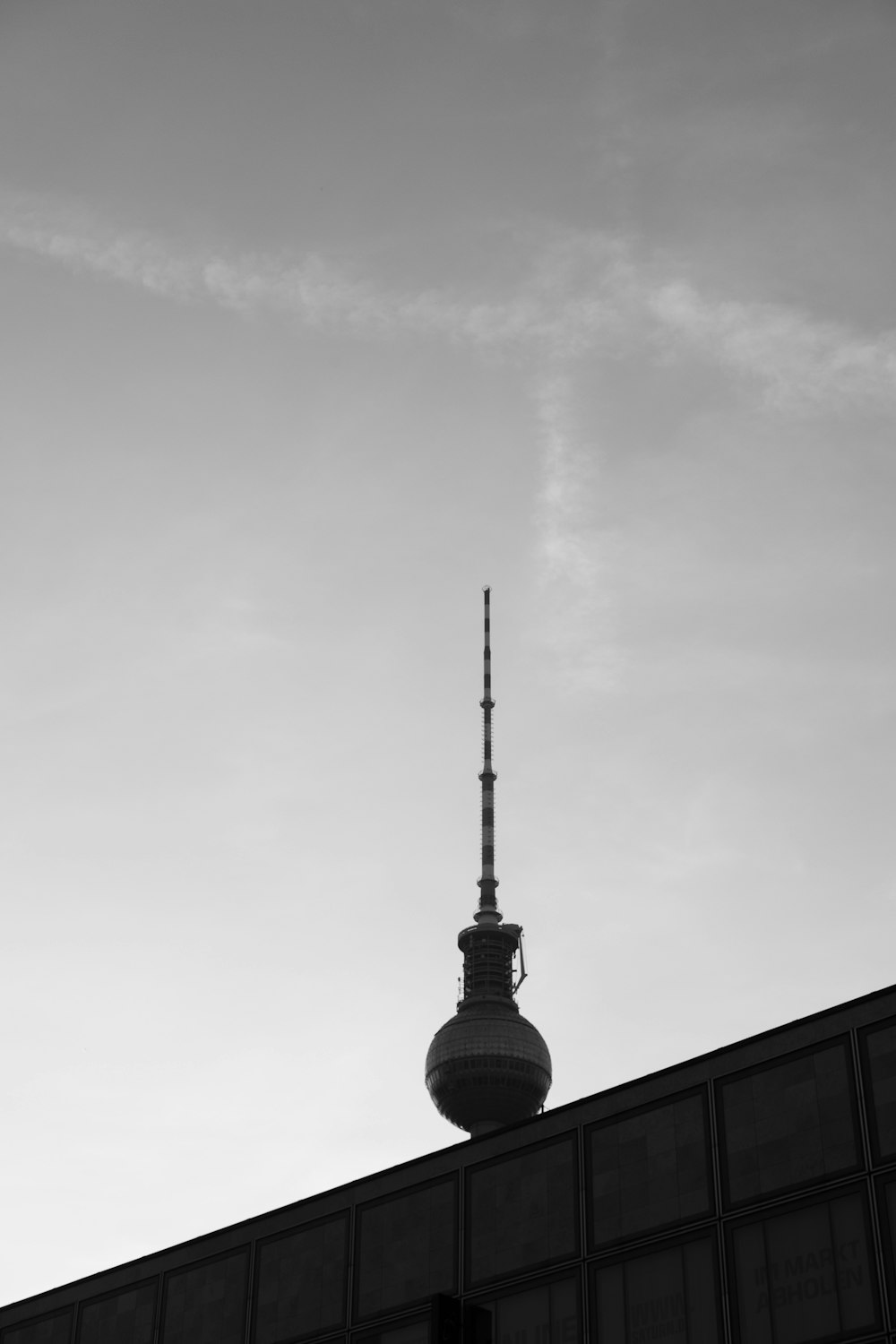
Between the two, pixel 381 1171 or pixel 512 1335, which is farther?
pixel 381 1171

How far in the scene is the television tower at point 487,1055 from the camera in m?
160

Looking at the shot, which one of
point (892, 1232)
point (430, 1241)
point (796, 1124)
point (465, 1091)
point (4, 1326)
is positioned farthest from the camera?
point (465, 1091)

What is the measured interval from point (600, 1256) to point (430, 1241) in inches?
307

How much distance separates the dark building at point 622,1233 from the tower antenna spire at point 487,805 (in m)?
114

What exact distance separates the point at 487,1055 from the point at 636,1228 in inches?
4390

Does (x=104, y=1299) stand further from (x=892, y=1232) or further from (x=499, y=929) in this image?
(x=499, y=929)

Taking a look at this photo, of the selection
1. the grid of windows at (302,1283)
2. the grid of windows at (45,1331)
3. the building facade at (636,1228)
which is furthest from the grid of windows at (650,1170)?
the grid of windows at (45,1331)

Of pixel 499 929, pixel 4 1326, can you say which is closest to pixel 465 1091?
pixel 499 929

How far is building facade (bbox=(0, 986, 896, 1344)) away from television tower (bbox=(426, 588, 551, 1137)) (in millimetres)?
96015

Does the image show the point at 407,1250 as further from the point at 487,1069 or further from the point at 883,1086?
the point at 487,1069

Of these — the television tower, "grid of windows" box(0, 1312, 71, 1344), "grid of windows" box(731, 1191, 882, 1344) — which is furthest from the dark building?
the television tower

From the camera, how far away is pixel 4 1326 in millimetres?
70500

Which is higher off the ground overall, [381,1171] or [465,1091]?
[465,1091]

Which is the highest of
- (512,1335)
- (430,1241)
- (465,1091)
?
(465,1091)
